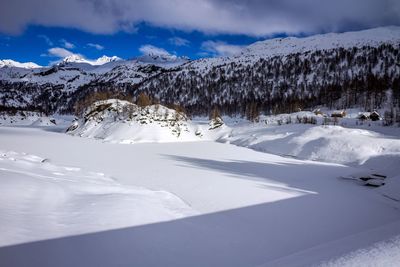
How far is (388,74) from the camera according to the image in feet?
333

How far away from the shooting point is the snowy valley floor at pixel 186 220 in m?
3.70

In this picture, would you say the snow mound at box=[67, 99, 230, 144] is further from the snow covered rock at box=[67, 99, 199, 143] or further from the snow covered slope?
the snow covered slope

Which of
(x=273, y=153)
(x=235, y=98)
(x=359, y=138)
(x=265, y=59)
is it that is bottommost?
(x=273, y=153)

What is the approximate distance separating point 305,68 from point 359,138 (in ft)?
371

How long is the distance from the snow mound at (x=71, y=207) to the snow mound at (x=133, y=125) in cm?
1588

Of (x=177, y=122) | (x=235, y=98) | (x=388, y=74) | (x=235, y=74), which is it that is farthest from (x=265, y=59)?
(x=177, y=122)

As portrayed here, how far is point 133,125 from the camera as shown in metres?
26.1

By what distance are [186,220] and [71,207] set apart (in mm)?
2271

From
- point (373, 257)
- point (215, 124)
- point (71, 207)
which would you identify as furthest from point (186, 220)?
point (215, 124)

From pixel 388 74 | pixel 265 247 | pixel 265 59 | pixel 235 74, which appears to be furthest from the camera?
pixel 265 59

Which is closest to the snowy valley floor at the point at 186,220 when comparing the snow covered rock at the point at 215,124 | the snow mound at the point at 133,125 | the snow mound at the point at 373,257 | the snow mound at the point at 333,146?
the snow mound at the point at 373,257

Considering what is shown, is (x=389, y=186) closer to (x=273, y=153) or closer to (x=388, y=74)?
(x=273, y=153)

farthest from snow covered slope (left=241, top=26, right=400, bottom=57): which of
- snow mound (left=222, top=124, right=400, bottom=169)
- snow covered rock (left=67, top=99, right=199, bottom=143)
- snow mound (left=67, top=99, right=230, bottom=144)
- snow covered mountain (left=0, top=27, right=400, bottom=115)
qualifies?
snow mound (left=222, top=124, right=400, bottom=169)

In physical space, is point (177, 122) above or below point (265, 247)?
above
